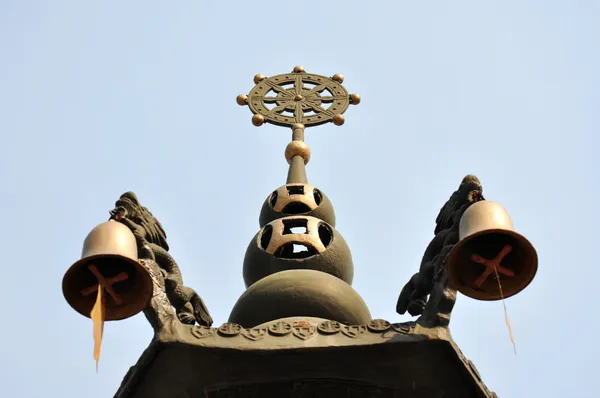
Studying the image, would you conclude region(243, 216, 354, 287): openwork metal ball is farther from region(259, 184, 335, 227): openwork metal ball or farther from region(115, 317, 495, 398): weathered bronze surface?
region(115, 317, 495, 398): weathered bronze surface

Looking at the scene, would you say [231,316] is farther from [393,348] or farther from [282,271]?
[393,348]

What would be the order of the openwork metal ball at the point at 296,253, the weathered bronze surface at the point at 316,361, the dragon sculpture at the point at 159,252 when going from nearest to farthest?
the weathered bronze surface at the point at 316,361 → the dragon sculpture at the point at 159,252 → the openwork metal ball at the point at 296,253

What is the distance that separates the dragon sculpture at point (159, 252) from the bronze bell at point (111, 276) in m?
0.37

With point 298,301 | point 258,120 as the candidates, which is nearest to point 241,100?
point 258,120

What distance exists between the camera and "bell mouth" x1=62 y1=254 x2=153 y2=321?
28.5ft

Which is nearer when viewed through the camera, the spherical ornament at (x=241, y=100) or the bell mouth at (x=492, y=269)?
the bell mouth at (x=492, y=269)

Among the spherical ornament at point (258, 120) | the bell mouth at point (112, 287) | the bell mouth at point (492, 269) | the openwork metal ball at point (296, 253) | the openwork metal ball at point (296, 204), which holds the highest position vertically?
the spherical ornament at point (258, 120)

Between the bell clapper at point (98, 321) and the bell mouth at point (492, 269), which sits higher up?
the bell mouth at point (492, 269)

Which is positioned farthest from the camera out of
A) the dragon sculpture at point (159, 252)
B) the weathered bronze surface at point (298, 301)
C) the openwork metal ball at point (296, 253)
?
the openwork metal ball at point (296, 253)

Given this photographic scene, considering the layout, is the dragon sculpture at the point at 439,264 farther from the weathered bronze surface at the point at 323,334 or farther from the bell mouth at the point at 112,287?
the bell mouth at the point at 112,287

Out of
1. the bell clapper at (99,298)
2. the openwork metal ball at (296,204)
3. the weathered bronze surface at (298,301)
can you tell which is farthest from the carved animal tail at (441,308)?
the openwork metal ball at (296,204)

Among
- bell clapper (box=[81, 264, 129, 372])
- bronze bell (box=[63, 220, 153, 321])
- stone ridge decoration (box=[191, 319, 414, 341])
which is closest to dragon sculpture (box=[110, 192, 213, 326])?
bronze bell (box=[63, 220, 153, 321])

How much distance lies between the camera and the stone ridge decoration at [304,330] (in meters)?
8.92

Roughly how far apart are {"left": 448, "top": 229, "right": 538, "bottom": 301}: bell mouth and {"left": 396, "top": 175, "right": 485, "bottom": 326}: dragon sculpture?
0.69 feet
